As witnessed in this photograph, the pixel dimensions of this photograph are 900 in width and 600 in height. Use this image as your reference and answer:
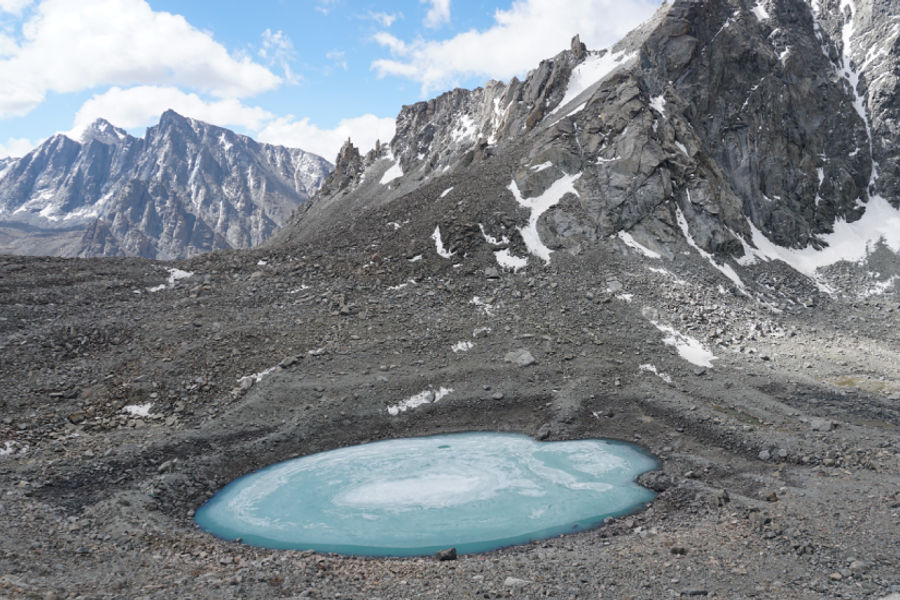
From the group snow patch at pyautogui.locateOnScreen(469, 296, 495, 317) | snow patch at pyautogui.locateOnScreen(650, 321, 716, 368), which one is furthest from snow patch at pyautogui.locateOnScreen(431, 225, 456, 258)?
snow patch at pyautogui.locateOnScreen(650, 321, 716, 368)

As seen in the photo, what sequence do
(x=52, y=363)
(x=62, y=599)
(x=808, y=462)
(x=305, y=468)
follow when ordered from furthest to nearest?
(x=52, y=363) < (x=305, y=468) < (x=808, y=462) < (x=62, y=599)

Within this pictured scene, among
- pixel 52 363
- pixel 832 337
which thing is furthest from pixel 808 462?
pixel 52 363

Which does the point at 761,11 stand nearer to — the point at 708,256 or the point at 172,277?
the point at 708,256

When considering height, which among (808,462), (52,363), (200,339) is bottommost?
(808,462)

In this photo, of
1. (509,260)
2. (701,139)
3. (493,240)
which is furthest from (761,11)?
(509,260)

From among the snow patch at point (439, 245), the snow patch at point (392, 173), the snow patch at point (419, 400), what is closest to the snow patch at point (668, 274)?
the snow patch at point (439, 245)

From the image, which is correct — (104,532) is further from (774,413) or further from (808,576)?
(774,413)

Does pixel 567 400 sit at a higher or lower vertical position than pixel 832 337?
lower
